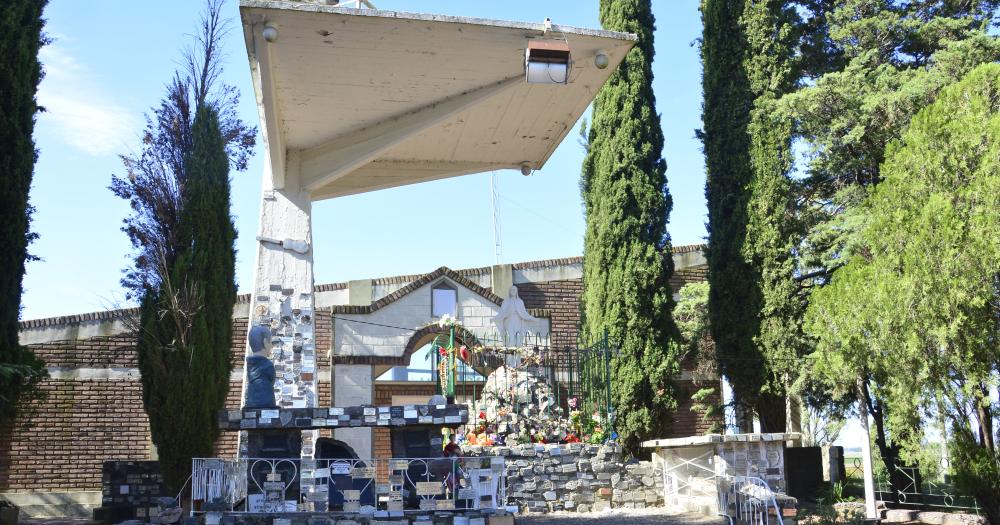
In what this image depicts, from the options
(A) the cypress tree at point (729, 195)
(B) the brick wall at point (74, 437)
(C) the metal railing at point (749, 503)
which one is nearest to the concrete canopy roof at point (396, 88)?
(A) the cypress tree at point (729, 195)

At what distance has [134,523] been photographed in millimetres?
9227

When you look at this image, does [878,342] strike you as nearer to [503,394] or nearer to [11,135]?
[503,394]

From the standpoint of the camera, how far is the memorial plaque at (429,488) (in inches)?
277

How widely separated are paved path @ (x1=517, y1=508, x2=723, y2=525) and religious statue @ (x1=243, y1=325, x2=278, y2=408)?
392 cm

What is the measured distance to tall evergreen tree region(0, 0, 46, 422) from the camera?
10523 mm

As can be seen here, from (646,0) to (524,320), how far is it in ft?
21.0

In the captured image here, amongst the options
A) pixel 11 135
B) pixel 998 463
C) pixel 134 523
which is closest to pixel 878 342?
pixel 998 463

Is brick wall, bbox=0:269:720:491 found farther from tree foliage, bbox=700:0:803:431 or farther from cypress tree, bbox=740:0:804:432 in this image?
cypress tree, bbox=740:0:804:432

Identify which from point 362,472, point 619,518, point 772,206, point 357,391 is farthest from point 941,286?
point 357,391

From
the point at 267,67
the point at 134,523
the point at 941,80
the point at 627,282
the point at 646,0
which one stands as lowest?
the point at 134,523

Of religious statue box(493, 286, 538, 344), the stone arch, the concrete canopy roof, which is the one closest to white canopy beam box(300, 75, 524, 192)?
the concrete canopy roof

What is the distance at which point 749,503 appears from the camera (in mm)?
8812

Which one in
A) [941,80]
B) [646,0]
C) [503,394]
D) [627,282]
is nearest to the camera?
[941,80]

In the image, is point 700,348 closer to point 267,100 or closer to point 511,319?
point 511,319
